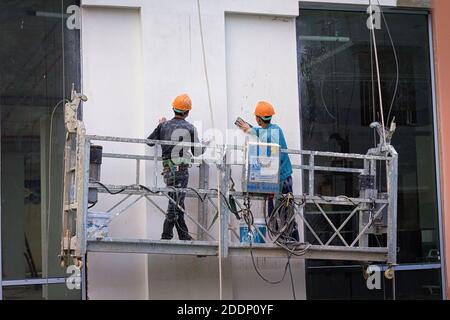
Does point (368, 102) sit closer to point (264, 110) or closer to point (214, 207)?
point (264, 110)

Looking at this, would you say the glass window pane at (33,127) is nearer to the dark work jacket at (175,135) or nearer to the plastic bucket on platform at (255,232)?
the dark work jacket at (175,135)

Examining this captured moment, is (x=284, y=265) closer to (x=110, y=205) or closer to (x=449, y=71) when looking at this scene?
(x=110, y=205)

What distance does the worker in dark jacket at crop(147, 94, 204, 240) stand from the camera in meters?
10.4

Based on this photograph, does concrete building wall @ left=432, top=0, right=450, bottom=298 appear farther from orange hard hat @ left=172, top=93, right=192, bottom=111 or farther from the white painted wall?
the white painted wall

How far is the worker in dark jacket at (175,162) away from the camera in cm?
1037

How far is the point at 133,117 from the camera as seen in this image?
36.2 ft

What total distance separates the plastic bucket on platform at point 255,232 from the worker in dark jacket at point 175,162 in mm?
598

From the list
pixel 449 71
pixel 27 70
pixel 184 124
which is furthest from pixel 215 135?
pixel 449 71

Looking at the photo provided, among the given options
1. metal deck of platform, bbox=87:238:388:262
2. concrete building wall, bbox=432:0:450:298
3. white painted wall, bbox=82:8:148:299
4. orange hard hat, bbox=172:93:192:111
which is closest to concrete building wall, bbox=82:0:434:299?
white painted wall, bbox=82:8:148:299

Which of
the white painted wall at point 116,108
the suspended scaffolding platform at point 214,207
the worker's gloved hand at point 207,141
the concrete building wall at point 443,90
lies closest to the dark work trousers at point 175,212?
the suspended scaffolding platform at point 214,207

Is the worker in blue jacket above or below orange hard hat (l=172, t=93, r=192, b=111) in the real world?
below

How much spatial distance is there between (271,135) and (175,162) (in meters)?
1.22

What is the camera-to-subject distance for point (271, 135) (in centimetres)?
1079

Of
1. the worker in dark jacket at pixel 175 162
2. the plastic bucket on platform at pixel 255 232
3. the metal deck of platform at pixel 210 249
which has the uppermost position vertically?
the worker in dark jacket at pixel 175 162
